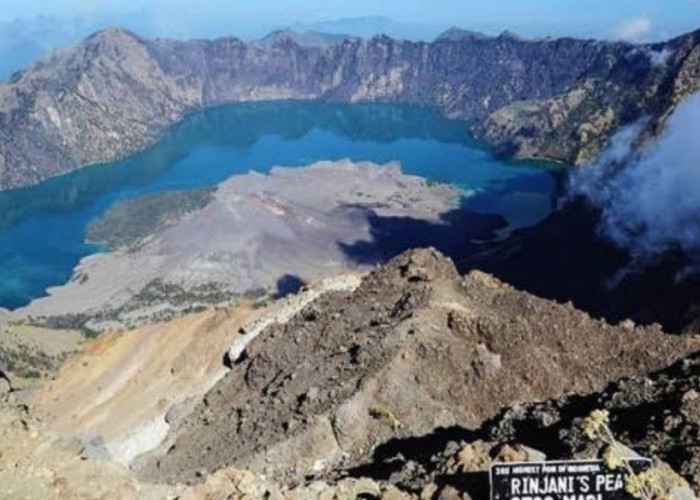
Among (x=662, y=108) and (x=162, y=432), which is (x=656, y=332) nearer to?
(x=162, y=432)

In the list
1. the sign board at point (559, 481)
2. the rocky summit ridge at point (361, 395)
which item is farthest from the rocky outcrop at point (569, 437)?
the sign board at point (559, 481)

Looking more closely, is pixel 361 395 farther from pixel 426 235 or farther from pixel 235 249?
pixel 426 235

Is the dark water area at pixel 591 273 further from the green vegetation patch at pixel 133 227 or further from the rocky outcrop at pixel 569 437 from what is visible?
the green vegetation patch at pixel 133 227

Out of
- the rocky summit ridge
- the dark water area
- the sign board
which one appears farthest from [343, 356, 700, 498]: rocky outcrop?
the dark water area

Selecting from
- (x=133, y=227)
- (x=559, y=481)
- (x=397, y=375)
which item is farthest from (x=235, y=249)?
(x=559, y=481)

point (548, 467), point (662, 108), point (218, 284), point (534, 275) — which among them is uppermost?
point (548, 467)

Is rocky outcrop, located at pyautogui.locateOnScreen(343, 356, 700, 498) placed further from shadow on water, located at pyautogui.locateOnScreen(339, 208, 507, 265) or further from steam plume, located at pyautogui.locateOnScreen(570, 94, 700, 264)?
shadow on water, located at pyautogui.locateOnScreen(339, 208, 507, 265)

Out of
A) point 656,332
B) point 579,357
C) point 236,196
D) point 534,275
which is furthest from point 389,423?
point 236,196
